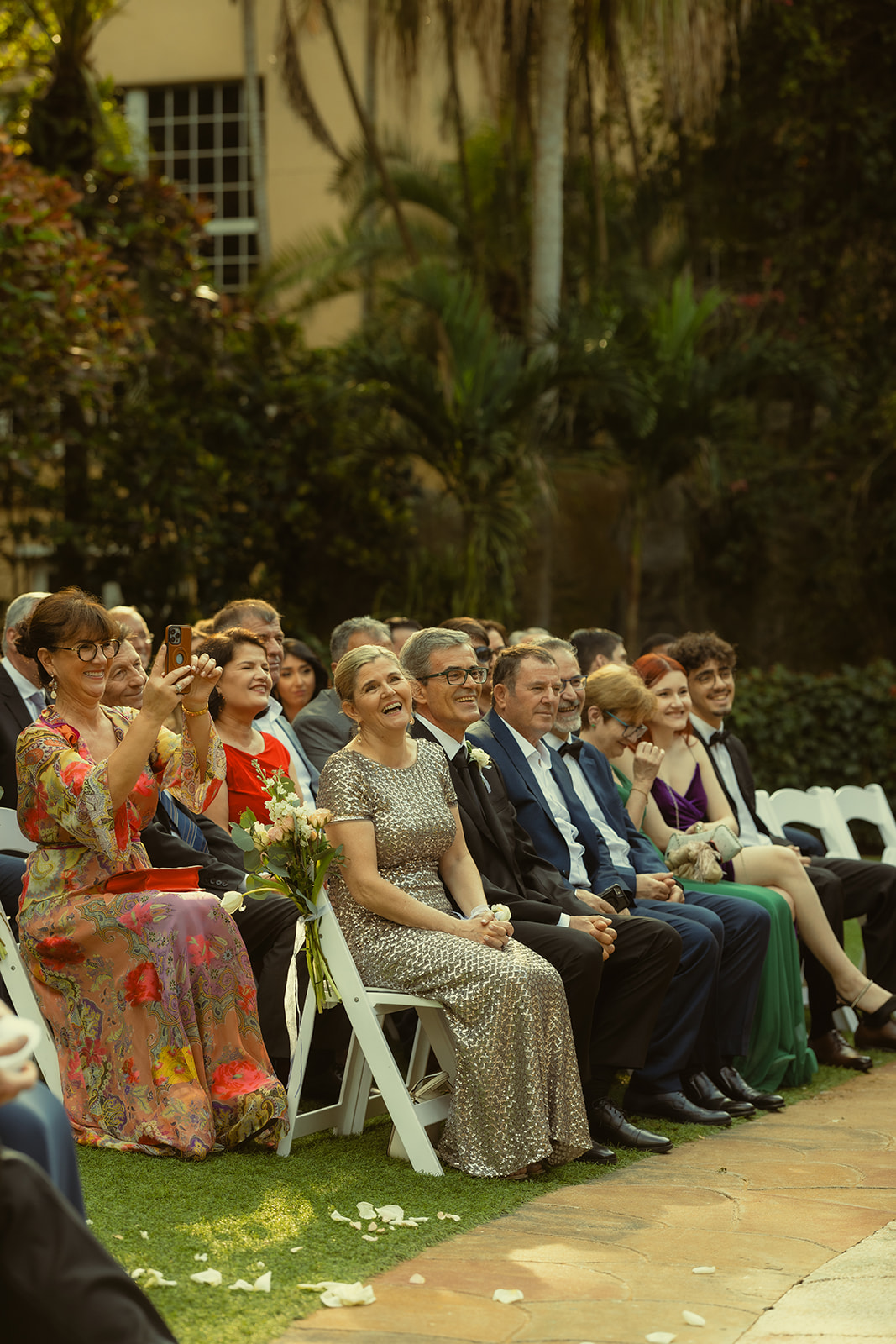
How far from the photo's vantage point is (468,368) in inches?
427

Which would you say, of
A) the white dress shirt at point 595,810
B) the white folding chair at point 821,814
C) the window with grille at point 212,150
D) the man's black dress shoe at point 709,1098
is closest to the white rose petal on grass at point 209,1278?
the man's black dress shoe at point 709,1098

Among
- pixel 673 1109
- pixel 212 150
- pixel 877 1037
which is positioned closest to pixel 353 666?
pixel 673 1109

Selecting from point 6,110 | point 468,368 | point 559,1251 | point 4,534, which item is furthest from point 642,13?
point 559,1251

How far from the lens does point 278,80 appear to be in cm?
1664

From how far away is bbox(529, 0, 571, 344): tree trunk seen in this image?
11812 mm

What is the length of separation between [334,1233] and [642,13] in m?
10.7

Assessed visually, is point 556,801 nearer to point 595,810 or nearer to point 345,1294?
point 595,810

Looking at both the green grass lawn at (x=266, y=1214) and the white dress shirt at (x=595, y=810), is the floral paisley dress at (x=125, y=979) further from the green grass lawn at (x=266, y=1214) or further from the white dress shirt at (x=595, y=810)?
the white dress shirt at (x=595, y=810)

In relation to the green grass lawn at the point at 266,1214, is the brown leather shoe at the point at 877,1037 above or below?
below

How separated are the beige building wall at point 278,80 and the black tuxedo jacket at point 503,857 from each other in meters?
12.3

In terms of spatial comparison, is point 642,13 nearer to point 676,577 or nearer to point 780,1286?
point 676,577

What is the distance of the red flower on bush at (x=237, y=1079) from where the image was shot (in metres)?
4.58

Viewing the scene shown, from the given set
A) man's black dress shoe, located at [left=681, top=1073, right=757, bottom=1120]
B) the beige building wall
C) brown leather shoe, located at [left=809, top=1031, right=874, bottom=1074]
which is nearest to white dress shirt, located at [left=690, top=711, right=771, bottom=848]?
brown leather shoe, located at [left=809, top=1031, right=874, bottom=1074]

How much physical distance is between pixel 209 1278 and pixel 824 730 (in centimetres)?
952
